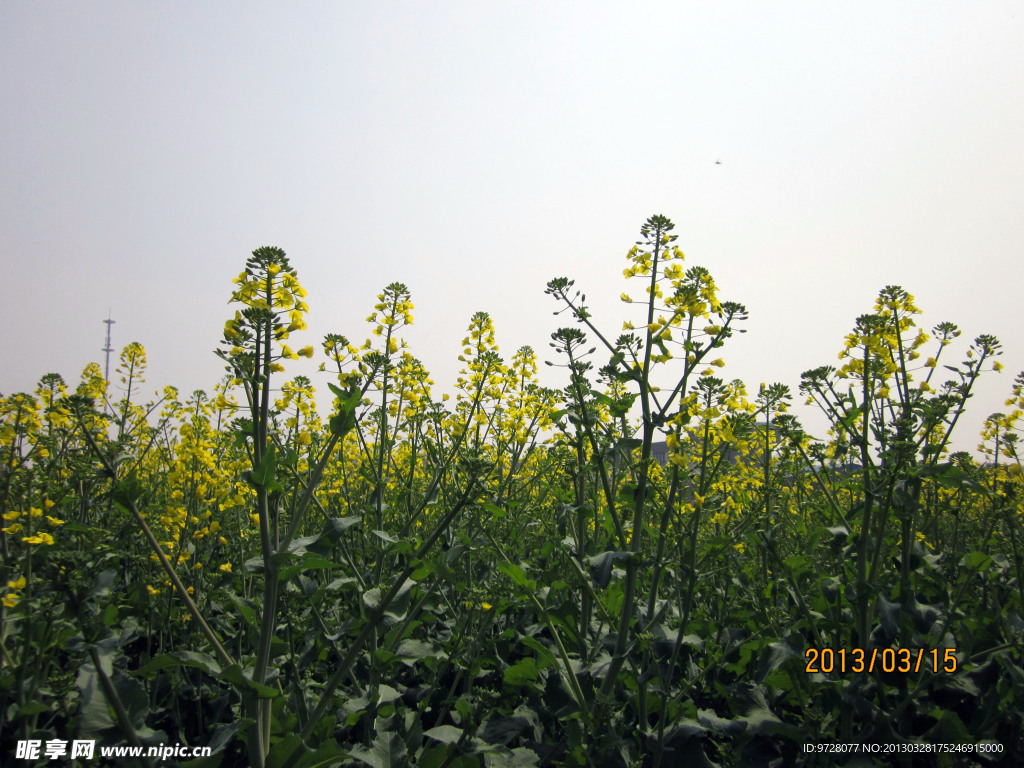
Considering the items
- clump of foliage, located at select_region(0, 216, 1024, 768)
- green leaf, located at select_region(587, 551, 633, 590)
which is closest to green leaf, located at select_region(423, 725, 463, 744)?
clump of foliage, located at select_region(0, 216, 1024, 768)

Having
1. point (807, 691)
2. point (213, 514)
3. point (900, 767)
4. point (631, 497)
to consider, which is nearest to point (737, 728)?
point (807, 691)

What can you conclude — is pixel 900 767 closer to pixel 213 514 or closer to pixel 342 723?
pixel 342 723

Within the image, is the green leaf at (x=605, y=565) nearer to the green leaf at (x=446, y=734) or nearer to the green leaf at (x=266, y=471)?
the green leaf at (x=446, y=734)

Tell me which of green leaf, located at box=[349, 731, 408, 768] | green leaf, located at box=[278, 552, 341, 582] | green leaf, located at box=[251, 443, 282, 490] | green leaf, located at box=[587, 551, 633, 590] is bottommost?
green leaf, located at box=[349, 731, 408, 768]

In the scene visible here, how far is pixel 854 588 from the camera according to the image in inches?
112

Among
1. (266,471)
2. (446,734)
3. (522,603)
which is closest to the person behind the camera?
(266,471)

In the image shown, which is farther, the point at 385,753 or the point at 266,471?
the point at 385,753

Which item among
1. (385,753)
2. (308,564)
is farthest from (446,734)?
(308,564)

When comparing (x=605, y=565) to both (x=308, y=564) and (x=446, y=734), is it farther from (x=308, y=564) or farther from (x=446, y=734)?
(x=308, y=564)

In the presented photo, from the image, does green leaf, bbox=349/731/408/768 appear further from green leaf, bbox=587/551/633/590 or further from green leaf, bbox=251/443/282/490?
green leaf, bbox=251/443/282/490

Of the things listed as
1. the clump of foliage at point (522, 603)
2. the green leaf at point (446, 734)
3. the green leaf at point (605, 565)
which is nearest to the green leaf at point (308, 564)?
the clump of foliage at point (522, 603)

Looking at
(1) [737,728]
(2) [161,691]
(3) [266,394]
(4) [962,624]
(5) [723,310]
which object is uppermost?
(5) [723,310]

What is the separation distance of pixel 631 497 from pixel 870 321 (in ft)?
5.73

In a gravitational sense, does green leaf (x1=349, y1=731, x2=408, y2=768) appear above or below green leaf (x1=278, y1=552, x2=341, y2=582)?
below
